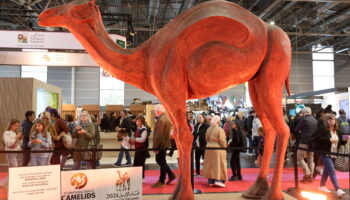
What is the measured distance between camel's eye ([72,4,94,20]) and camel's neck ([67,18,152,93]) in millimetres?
73

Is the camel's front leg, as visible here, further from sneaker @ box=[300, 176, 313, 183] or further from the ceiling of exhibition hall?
the ceiling of exhibition hall

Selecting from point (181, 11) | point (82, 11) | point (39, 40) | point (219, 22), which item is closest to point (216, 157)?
point (219, 22)

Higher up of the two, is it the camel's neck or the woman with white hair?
the camel's neck

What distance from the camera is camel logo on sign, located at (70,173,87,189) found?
277cm

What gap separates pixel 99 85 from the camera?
2358 centimetres

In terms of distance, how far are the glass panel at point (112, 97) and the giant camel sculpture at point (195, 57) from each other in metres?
21.2

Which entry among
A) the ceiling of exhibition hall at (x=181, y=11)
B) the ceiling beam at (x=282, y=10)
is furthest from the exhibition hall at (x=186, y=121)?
the ceiling beam at (x=282, y=10)

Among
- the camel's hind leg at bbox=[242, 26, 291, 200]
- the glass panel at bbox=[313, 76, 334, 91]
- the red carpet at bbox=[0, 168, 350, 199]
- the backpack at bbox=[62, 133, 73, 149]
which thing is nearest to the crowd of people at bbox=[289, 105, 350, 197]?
the red carpet at bbox=[0, 168, 350, 199]

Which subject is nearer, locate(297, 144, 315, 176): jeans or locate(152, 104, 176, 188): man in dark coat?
locate(152, 104, 176, 188): man in dark coat

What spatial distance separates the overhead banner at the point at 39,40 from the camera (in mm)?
7965

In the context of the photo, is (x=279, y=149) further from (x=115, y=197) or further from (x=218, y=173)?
(x=218, y=173)

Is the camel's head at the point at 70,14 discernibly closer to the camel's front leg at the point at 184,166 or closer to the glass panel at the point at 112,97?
the camel's front leg at the point at 184,166

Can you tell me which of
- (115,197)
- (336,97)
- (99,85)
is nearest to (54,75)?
(99,85)

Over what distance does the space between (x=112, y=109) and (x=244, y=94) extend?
508 inches
